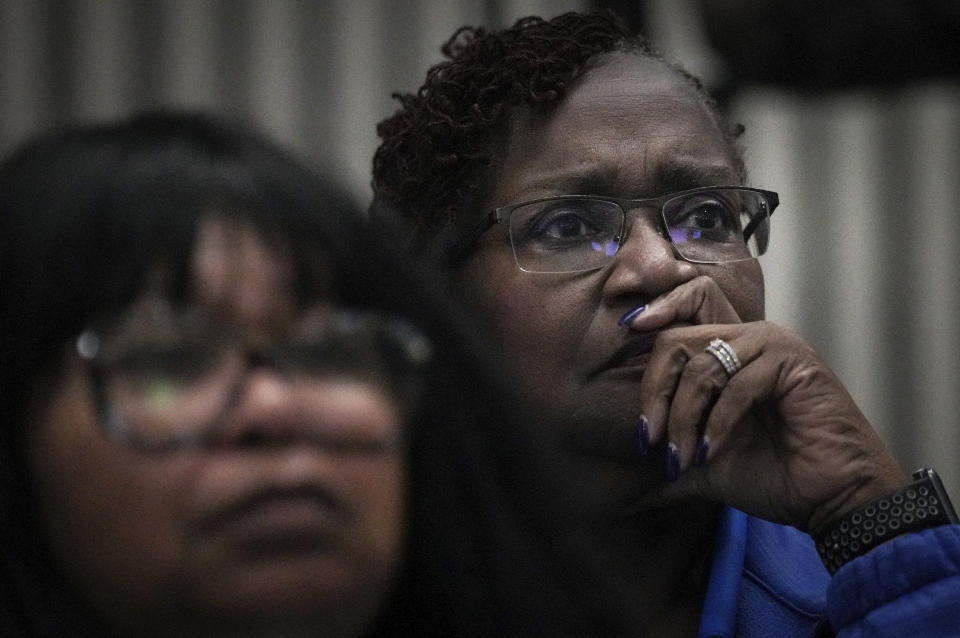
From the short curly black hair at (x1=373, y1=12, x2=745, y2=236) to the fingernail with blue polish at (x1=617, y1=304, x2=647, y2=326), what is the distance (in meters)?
0.39

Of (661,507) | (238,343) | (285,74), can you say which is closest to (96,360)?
(238,343)

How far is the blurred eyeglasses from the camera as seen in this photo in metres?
1.15

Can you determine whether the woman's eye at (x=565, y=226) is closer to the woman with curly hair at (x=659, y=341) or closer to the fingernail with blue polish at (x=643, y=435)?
the woman with curly hair at (x=659, y=341)

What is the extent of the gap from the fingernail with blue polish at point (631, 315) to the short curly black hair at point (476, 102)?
386mm

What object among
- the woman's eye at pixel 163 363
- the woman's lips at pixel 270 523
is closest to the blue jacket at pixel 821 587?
the woman's lips at pixel 270 523

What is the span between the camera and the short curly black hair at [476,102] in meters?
2.14

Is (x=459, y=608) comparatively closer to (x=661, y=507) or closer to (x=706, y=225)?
(x=661, y=507)

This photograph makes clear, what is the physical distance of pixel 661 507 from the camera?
2023 millimetres

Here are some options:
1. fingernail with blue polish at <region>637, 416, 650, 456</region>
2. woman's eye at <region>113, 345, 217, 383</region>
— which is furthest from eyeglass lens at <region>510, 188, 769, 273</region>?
woman's eye at <region>113, 345, 217, 383</region>

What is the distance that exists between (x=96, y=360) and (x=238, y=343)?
143 millimetres

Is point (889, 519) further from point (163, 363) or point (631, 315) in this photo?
point (163, 363)

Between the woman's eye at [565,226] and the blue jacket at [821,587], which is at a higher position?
the woman's eye at [565,226]

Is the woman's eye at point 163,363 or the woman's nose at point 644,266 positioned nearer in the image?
the woman's eye at point 163,363

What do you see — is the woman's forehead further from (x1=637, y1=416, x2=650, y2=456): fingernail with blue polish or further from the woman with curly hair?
(x1=637, y1=416, x2=650, y2=456): fingernail with blue polish
